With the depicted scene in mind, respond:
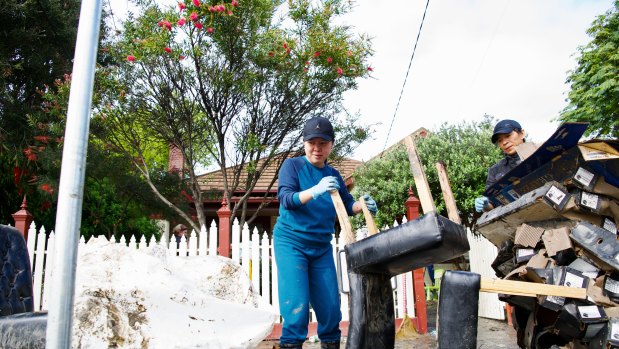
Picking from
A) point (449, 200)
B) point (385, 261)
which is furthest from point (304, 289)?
point (449, 200)

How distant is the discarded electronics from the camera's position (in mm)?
2316

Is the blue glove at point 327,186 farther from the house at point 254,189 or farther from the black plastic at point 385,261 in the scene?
the house at point 254,189

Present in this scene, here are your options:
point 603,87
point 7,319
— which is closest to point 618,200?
point 7,319

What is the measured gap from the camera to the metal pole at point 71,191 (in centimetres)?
108

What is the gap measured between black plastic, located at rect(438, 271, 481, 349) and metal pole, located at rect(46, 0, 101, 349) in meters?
1.42

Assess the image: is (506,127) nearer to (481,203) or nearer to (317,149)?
(481,203)

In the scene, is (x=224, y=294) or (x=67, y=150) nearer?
(x=67, y=150)

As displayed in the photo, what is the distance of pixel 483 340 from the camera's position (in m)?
4.76

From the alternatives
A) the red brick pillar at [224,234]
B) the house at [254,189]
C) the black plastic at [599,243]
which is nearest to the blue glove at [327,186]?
the black plastic at [599,243]

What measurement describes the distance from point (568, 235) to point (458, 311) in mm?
1038

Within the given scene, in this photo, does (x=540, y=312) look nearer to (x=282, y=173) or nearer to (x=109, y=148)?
(x=282, y=173)

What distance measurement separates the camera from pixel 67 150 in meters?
1.15

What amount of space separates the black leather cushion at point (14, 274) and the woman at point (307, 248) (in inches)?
52.4

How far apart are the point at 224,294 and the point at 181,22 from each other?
4.55 metres
